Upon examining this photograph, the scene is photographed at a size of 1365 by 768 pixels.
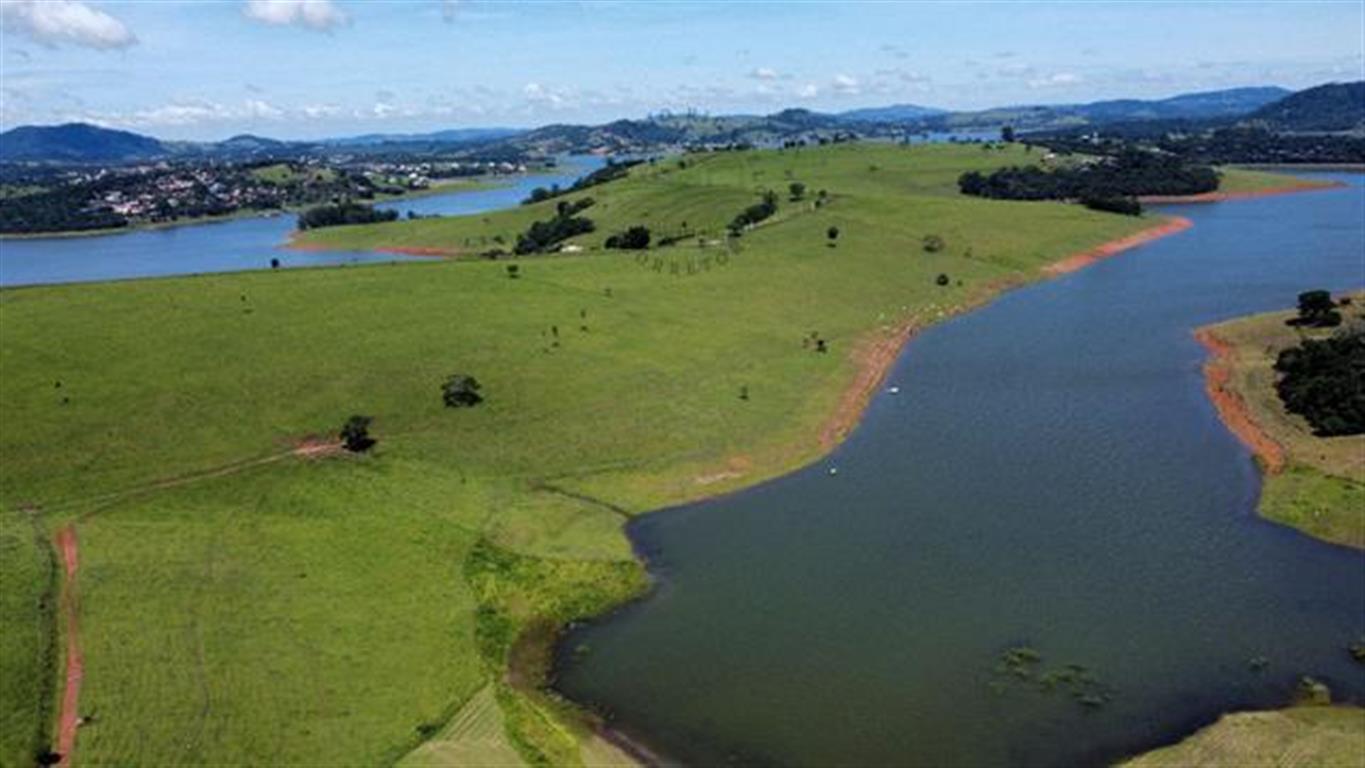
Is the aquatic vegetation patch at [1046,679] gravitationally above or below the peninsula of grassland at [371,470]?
below

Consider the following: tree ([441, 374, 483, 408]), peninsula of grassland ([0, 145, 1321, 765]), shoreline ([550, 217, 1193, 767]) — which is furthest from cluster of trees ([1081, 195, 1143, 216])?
tree ([441, 374, 483, 408])

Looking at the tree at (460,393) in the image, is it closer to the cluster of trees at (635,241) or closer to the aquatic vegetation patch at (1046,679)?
the aquatic vegetation patch at (1046,679)

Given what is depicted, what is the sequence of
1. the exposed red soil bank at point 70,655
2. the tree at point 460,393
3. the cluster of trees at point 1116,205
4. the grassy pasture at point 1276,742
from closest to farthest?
the grassy pasture at point 1276,742, the exposed red soil bank at point 70,655, the tree at point 460,393, the cluster of trees at point 1116,205

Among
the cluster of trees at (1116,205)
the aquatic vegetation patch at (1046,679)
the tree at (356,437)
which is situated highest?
the cluster of trees at (1116,205)

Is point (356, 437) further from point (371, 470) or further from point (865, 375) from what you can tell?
point (865, 375)

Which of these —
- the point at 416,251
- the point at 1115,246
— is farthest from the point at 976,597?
the point at 416,251

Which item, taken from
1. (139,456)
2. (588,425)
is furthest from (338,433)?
(588,425)

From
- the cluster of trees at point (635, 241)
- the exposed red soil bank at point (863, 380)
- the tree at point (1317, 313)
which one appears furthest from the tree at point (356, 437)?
the tree at point (1317, 313)

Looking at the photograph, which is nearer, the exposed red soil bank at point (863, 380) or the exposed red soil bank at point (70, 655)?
the exposed red soil bank at point (70, 655)
